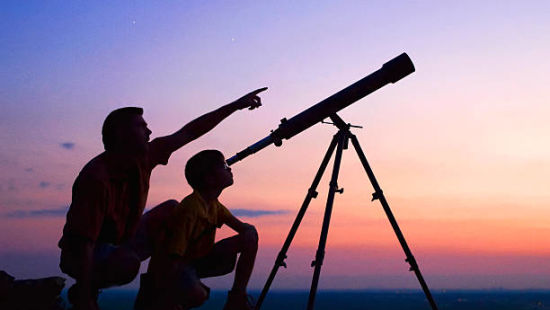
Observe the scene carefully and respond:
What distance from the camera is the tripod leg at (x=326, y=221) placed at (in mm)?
7904

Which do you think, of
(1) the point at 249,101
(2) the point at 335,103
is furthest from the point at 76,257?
(2) the point at 335,103

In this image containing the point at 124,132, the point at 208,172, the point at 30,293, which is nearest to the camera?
the point at 124,132

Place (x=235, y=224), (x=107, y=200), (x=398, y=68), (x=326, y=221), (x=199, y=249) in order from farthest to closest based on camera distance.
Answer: (x=398, y=68)
(x=326, y=221)
(x=235, y=224)
(x=199, y=249)
(x=107, y=200)

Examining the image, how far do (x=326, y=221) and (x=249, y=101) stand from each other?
97.6 inches

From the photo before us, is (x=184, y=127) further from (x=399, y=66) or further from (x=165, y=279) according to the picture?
(x=399, y=66)

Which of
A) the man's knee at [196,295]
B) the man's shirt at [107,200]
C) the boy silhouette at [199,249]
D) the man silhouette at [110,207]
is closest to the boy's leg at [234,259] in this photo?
the boy silhouette at [199,249]

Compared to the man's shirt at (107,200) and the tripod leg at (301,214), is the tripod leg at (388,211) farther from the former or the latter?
the man's shirt at (107,200)

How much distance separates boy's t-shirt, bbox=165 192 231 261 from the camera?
5.94m

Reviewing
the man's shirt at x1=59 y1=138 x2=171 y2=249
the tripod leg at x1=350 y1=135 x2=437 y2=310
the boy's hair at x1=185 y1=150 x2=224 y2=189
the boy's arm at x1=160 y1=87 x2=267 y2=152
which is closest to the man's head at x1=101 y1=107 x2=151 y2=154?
the man's shirt at x1=59 y1=138 x2=171 y2=249

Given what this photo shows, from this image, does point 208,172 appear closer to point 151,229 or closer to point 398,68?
point 151,229

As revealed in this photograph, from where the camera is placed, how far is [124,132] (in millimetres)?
5258

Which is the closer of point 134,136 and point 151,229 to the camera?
point 134,136

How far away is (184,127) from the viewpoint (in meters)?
6.08

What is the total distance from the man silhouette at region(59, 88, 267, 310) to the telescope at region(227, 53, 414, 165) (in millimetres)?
3167
